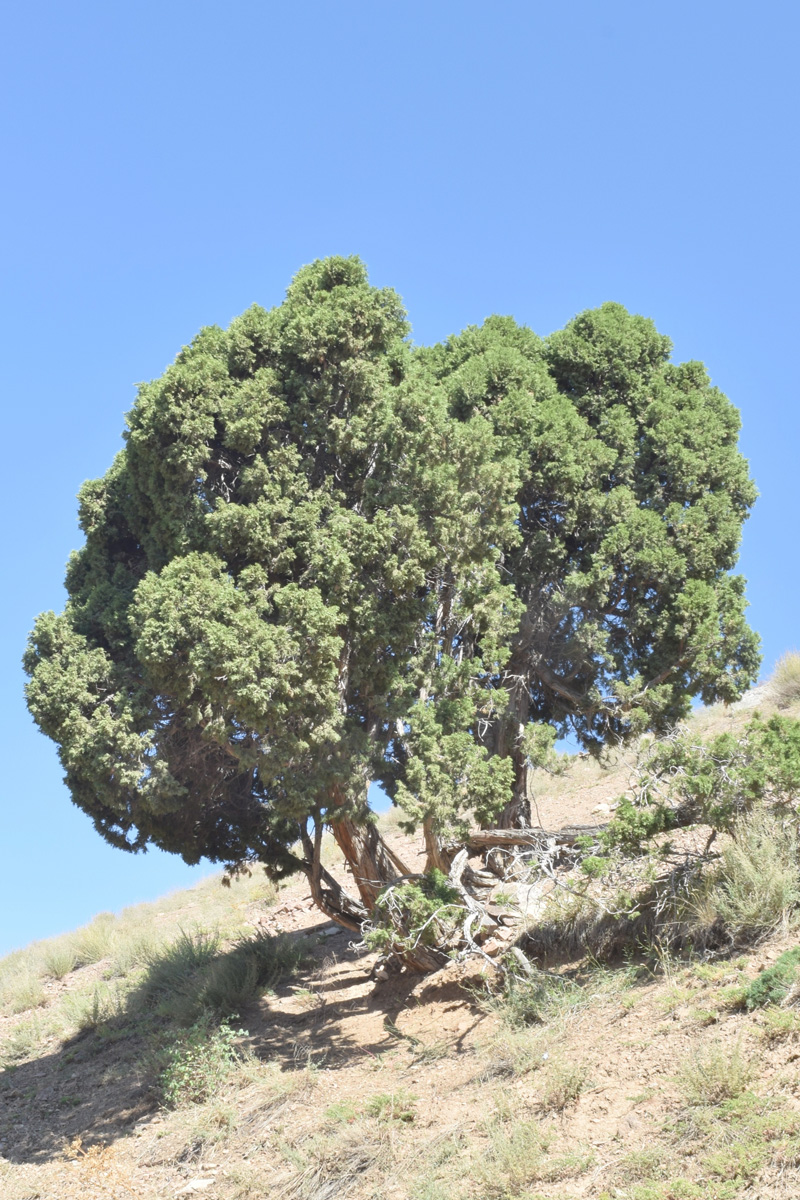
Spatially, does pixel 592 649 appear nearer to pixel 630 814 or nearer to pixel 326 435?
pixel 630 814

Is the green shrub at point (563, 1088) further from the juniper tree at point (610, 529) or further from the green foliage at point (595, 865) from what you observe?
the juniper tree at point (610, 529)

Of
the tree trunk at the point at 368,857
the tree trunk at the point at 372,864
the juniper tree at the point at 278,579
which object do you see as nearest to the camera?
the juniper tree at the point at 278,579

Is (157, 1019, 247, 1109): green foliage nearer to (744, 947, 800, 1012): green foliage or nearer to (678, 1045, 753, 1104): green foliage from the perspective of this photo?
(678, 1045, 753, 1104): green foliage

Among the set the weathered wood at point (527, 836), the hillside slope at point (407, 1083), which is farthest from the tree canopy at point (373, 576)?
the hillside slope at point (407, 1083)

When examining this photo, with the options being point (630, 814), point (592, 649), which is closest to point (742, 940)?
point (630, 814)

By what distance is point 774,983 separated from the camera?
8078 millimetres

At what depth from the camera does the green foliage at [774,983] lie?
26.2 ft

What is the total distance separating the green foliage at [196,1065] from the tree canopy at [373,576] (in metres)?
2.17

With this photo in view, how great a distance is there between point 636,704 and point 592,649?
36.2 inches

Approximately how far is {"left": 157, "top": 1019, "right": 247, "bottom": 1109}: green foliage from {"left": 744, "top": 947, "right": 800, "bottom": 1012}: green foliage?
18.6 ft

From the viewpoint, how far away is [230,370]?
38.2 feet

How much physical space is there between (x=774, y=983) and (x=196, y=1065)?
630 centimetres

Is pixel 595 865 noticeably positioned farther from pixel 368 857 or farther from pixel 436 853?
pixel 368 857

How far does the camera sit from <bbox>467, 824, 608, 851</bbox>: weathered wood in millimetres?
11273
